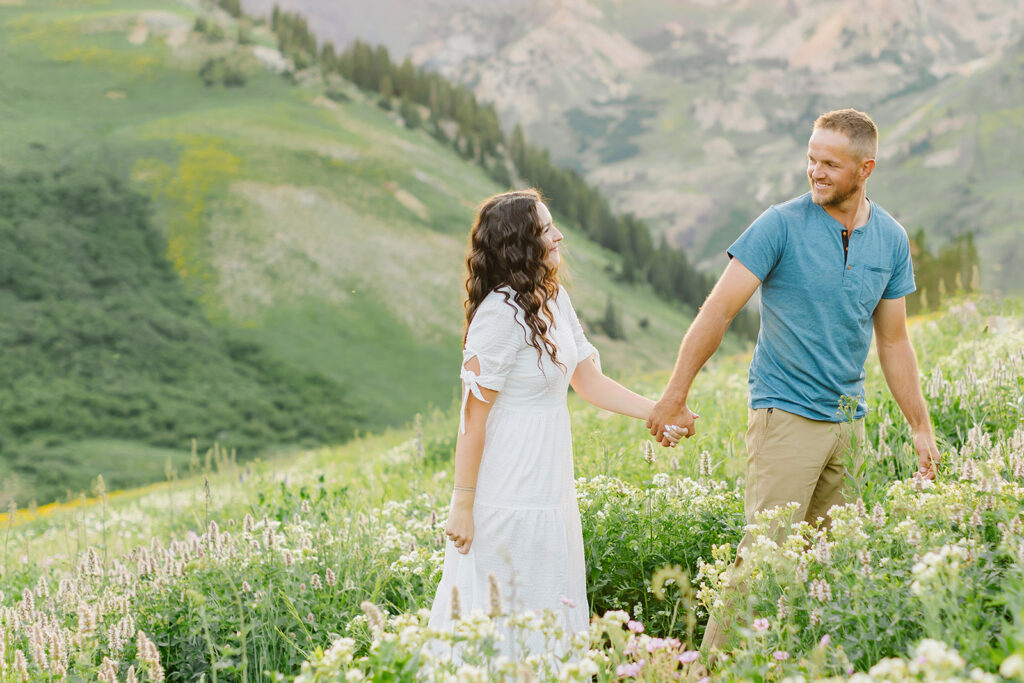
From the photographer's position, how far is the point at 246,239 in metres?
63.3

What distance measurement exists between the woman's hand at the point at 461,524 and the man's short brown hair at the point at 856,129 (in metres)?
2.99

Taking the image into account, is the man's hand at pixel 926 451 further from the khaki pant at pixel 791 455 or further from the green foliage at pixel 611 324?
the green foliage at pixel 611 324

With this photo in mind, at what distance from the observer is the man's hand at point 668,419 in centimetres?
497

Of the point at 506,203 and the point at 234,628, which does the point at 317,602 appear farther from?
the point at 506,203

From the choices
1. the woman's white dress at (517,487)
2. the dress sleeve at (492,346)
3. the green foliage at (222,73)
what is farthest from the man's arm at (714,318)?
the green foliage at (222,73)

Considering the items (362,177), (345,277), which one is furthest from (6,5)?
(345,277)

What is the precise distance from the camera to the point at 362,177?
78.3 metres

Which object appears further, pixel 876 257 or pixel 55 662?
pixel 876 257

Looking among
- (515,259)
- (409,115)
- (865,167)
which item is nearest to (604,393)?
(515,259)

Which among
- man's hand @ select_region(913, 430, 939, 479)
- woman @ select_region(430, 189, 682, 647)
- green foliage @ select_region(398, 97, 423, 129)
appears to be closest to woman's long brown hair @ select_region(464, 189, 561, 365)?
woman @ select_region(430, 189, 682, 647)

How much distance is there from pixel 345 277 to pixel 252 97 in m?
42.2

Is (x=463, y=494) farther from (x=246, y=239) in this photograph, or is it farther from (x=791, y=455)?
(x=246, y=239)

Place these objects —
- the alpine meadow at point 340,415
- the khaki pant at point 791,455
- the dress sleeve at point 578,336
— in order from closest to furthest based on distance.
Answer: the alpine meadow at point 340,415
the khaki pant at point 791,455
the dress sleeve at point 578,336

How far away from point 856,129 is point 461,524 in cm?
319
